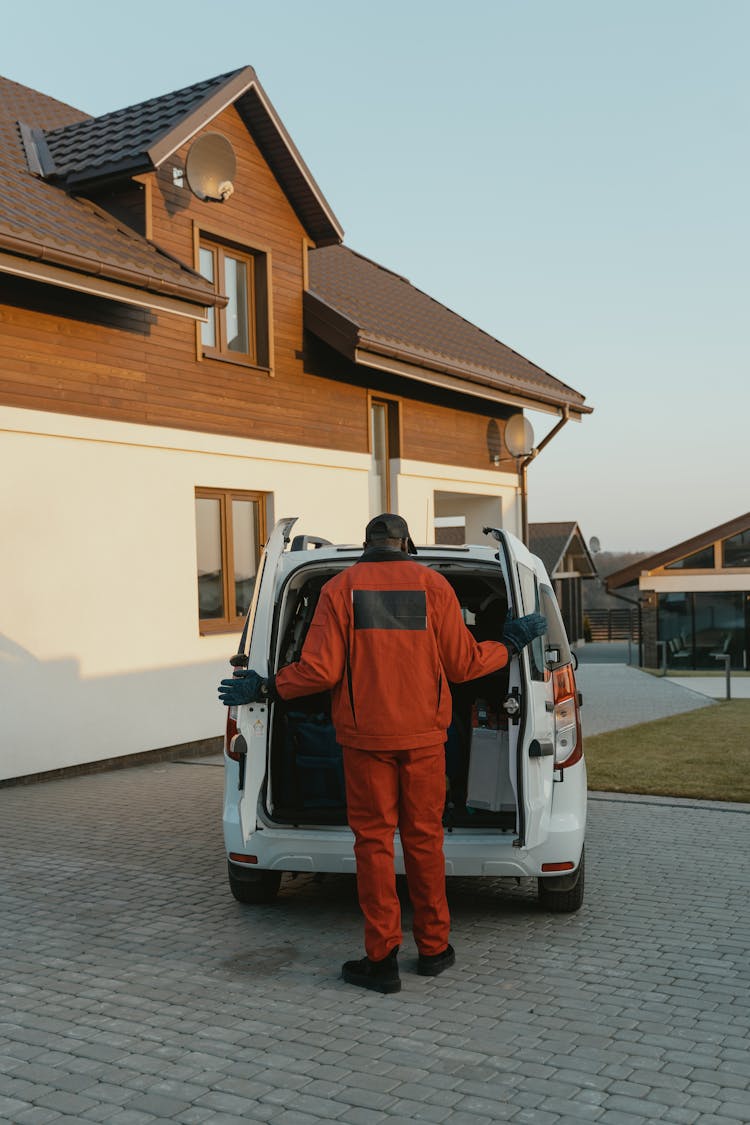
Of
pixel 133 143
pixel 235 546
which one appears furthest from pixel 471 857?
pixel 133 143

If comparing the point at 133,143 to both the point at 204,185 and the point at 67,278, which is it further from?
the point at 67,278

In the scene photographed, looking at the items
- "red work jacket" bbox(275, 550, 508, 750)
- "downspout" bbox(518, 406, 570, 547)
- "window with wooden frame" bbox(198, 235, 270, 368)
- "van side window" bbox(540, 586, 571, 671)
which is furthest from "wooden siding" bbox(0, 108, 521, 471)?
"red work jacket" bbox(275, 550, 508, 750)

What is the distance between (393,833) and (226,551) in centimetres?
779

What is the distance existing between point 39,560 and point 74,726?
4.85 ft

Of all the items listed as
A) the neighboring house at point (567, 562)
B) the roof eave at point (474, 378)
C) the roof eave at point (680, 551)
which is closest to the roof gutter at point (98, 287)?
the roof eave at point (474, 378)

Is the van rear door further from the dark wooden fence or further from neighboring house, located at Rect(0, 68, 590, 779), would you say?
the dark wooden fence

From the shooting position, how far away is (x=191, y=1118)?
3541 millimetres

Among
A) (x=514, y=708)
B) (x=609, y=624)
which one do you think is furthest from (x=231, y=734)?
(x=609, y=624)

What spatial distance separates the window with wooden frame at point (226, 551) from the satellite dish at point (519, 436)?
603 cm

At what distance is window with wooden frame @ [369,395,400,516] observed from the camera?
15.0m

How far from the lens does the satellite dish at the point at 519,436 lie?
17.7 metres

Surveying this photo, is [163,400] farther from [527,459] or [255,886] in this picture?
[527,459]

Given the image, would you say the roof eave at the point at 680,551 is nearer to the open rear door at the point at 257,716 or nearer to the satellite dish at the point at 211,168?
the satellite dish at the point at 211,168

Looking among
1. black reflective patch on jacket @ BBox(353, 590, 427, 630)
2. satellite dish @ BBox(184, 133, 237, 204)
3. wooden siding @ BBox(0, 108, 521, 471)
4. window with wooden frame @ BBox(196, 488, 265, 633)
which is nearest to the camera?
black reflective patch on jacket @ BBox(353, 590, 427, 630)
